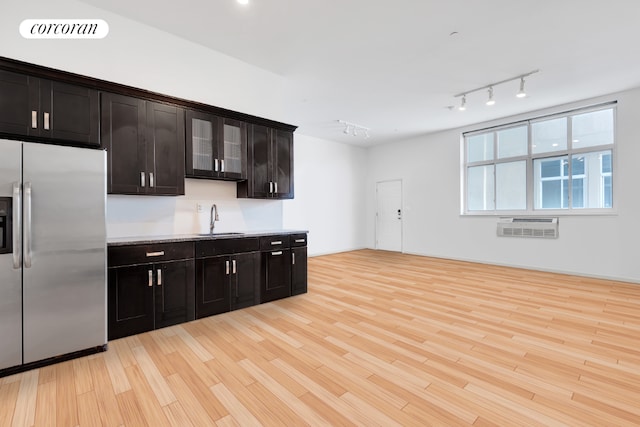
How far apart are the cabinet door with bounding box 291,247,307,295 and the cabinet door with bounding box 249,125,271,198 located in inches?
37.0

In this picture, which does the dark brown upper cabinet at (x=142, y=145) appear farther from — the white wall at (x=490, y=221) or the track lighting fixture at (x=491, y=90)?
the white wall at (x=490, y=221)

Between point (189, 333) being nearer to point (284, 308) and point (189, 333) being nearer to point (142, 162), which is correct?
point (284, 308)

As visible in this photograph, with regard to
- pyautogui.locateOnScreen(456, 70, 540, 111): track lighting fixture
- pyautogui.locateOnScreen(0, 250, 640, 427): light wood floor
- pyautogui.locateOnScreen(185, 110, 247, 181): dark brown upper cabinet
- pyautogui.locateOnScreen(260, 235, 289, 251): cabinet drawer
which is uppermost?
pyautogui.locateOnScreen(456, 70, 540, 111): track lighting fixture

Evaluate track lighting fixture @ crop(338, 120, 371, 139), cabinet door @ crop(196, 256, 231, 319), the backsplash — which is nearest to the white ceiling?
track lighting fixture @ crop(338, 120, 371, 139)

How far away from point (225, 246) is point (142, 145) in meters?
1.39

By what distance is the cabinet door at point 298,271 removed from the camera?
4062 mm

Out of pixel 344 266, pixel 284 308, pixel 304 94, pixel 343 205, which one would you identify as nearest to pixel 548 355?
pixel 284 308

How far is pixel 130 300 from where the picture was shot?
2729 mm

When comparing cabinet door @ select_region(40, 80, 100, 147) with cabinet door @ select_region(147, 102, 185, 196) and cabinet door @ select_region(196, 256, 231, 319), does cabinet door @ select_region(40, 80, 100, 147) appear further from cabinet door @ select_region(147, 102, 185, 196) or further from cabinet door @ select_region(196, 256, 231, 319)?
cabinet door @ select_region(196, 256, 231, 319)

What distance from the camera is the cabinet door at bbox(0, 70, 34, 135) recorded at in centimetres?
234

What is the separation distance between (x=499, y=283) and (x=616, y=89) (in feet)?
12.5

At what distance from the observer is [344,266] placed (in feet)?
20.4

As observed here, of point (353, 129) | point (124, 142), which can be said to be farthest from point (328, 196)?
point (124, 142)

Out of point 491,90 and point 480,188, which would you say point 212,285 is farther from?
point 480,188
